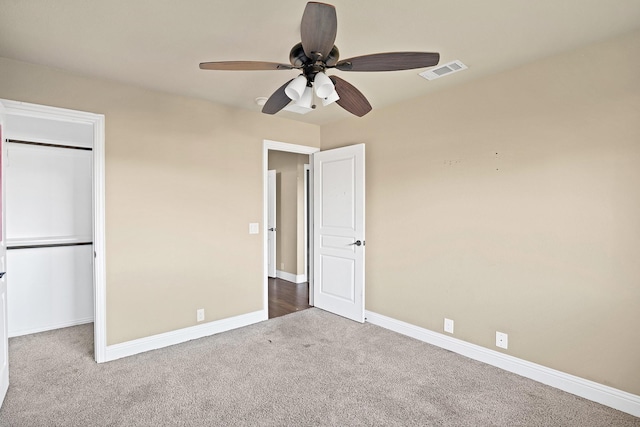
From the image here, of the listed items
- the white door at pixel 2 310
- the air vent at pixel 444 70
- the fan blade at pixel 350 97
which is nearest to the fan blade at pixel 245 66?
the fan blade at pixel 350 97

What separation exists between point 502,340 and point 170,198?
3.23 metres

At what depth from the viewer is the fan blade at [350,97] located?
1939 millimetres

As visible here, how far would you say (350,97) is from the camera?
6.83 ft

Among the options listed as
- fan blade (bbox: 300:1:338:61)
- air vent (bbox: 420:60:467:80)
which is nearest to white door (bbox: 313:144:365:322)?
air vent (bbox: 420:60:467:80)

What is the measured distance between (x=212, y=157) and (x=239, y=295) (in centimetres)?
155

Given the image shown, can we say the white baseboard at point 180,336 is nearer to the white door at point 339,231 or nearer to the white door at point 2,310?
the white door at point 2,310

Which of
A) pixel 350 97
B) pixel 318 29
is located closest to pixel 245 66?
pixel 318 29

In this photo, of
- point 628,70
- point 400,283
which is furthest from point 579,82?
point 400,283

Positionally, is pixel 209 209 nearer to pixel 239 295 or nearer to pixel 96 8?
pixel 239 295

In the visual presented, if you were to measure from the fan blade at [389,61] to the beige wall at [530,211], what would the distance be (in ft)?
4.53

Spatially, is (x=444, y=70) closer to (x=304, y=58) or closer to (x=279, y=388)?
(x=304, y=58)

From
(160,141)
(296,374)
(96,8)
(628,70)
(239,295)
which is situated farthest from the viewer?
(239,295)

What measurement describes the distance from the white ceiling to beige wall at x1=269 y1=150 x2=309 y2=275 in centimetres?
303

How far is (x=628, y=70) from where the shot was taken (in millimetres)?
2127
